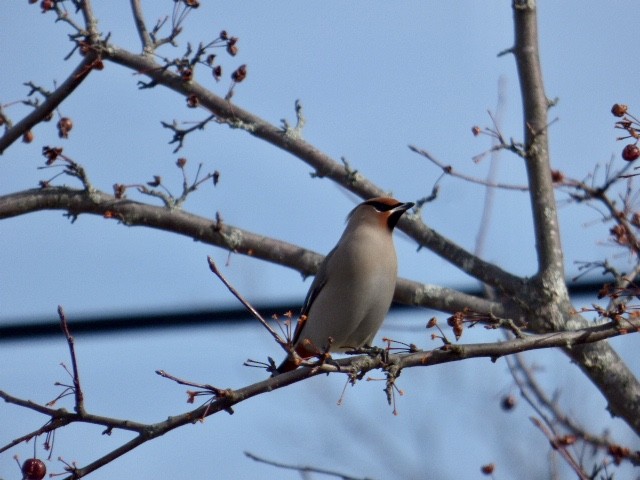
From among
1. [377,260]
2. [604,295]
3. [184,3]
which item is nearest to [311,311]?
[377,260]

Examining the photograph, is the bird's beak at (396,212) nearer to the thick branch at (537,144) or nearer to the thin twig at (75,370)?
the thick branch at (537,144)

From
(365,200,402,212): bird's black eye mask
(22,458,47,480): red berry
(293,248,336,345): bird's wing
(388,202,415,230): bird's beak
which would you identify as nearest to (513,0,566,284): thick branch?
(388,202,415,230): bird's beak

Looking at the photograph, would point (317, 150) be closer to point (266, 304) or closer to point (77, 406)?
point (266, 304)

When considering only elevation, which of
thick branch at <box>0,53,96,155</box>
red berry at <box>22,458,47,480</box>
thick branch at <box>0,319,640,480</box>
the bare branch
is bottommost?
thick branch at <box>0,319,640,480</box>

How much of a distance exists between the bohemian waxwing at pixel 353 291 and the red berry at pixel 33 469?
223 centimetres

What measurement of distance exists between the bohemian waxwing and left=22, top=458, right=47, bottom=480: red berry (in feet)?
7.33

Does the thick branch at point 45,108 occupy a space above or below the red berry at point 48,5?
below

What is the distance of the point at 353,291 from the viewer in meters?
5.35

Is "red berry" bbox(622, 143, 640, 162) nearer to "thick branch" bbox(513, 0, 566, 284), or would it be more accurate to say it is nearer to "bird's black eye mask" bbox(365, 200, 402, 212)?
"thick branch" bbox(513, 0, 566, 284)

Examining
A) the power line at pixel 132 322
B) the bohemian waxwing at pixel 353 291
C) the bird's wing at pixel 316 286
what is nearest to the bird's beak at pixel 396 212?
the bohemian waxwing at pixel 353 291

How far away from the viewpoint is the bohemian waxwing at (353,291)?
5254 mm

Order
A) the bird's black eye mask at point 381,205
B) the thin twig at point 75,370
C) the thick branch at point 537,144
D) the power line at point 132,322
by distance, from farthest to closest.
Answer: the bird's black eye mask at point 381,205 → the thick branch at point 537,144 → the power line at point 132,322 → the thin twig at point 75,370

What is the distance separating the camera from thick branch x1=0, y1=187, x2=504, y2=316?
15.2 ft

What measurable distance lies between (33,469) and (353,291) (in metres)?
2.65
